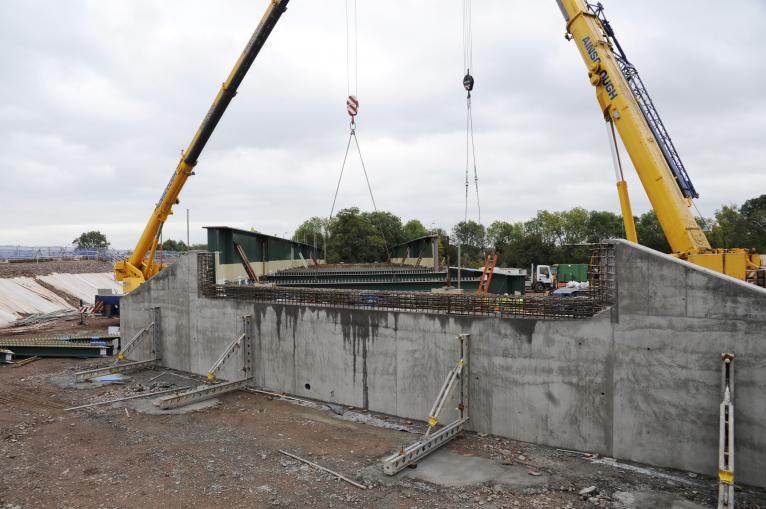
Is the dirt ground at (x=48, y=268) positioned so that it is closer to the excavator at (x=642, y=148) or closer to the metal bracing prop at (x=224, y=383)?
the metal bracing prop at (x=224, y=383)

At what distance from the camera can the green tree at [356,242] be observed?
62125 mm

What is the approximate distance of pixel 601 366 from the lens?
27.6 feet

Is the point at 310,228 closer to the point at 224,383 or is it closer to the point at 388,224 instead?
the point at 388,224

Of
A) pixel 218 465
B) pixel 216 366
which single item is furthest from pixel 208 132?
pixel 218 465

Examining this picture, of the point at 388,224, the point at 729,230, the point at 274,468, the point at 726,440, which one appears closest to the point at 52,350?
the point at 274,468

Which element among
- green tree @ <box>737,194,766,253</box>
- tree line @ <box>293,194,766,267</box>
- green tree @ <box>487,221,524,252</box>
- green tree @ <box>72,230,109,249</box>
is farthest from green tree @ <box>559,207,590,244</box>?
green tree @ <box>72,230,109,249</box>

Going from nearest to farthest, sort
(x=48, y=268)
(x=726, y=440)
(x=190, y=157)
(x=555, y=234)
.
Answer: (x=726, y=440), (x=190, y=157), (x=48, y=268), (x=555, y=234)

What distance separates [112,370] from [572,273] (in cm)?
3946

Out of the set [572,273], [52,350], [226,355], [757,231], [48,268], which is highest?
[757,231]

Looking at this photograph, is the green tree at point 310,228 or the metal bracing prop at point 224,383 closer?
the metal bracing prop at point 224,383

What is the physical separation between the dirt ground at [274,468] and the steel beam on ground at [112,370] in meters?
2.90

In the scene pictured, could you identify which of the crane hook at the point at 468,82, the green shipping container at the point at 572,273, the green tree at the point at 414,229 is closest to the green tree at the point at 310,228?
the green tree at the point at 414,229

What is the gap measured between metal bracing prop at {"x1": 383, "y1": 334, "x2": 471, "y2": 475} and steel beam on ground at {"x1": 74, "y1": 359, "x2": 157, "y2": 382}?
11.3 m

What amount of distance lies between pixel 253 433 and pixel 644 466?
7707 millimetres
